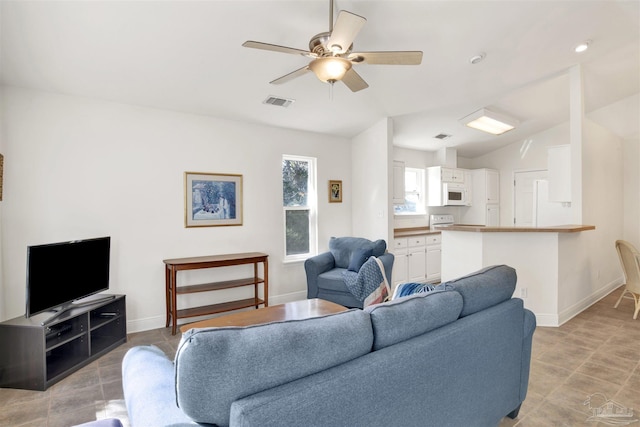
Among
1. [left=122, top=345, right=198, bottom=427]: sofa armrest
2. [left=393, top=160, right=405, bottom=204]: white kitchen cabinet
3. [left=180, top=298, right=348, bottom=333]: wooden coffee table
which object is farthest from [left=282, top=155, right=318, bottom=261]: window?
[left=122, top=345, right=198, bottom=427]: sofa armrest

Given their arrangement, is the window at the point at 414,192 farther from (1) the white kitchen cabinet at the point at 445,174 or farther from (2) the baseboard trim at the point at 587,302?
(2) the baseboard trim at the point at 587,302

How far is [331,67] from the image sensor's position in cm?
217

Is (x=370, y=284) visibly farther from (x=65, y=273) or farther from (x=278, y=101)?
(x=65, y=273)

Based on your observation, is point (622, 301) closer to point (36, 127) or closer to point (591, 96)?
point (591, 96)

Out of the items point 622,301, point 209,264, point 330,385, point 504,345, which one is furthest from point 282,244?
Result: point 622,301

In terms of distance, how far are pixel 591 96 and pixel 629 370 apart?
14.5 ft

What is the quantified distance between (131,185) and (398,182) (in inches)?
157

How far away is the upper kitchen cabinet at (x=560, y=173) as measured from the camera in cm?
450

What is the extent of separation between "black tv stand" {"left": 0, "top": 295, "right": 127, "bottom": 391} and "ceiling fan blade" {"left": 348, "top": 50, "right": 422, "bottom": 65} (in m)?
2.95

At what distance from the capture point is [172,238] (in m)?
3.85

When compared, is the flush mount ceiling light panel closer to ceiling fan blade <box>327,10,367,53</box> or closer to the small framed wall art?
the small framed wall art

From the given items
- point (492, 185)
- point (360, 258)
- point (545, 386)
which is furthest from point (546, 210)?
point (545, 386)

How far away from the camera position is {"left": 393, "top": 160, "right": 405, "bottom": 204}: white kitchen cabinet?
18.6 ft

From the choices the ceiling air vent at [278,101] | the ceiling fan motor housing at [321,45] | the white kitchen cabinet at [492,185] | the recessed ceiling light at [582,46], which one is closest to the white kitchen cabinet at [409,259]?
the white kitchen cabinet at [492,185]
